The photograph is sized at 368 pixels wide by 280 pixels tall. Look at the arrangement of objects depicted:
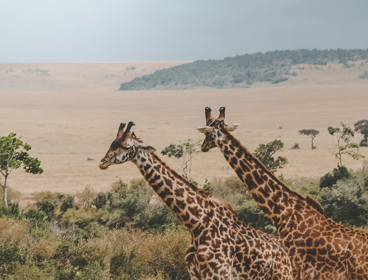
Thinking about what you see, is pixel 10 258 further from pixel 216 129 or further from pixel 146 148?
pixel 146 148

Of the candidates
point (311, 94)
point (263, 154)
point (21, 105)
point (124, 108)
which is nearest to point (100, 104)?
point (124, 108)

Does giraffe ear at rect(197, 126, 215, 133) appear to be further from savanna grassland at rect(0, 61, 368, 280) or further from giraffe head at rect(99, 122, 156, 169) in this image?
savanna grassland at rect(0, 61, 368, 280)

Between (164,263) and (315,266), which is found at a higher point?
(315,266)

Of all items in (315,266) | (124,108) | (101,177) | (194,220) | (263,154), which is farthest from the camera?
(124,108)

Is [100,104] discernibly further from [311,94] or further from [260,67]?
[260,67]

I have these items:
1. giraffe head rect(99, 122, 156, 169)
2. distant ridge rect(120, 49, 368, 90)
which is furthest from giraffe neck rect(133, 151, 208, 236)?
distant ridge rect(120, 49, 368, 90)

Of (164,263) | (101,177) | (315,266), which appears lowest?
(101,177)

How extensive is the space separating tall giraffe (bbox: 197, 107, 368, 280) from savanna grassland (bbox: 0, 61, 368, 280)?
29.3 feet

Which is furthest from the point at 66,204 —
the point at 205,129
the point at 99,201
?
the point at 205,129

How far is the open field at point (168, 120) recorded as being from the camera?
58.1 m

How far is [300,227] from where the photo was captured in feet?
24.6

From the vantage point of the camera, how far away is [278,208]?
25.1 feet

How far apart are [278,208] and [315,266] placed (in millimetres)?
849

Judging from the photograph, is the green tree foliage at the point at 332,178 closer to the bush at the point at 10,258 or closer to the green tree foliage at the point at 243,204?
the green tree foliage at the point at 243,204
